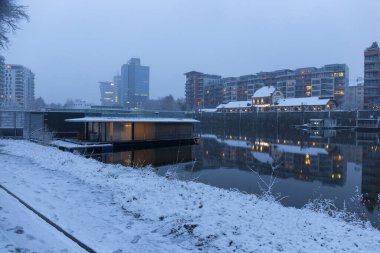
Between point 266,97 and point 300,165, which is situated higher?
point 266,97

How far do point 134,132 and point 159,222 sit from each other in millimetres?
30514

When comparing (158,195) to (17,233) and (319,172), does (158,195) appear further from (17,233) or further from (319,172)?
(319,172)

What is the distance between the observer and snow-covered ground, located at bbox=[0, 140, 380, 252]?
19.4 ft

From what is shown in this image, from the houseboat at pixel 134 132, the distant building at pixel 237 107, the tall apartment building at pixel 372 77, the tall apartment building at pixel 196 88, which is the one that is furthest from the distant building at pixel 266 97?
the houseboat at pixel 134 132

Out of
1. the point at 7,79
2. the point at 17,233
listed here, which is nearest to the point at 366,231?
the point at 17,233

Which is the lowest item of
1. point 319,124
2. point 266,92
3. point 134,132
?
point 134,132

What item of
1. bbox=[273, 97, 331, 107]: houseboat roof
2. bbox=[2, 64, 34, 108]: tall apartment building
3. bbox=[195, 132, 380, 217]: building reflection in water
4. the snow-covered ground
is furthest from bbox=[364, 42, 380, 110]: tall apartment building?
bbox=[2, 64, 34, 108]: tall apartment building

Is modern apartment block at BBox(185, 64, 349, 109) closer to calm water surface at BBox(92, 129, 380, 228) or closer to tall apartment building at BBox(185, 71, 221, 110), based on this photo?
tall apartment building at BBox(185, 71, 221, 110)

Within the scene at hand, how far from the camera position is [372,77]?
3049 inches

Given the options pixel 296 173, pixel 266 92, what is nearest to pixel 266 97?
pixel 266 92

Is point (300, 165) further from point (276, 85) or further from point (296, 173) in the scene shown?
point (276, 85)

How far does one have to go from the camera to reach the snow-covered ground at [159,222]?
592 cm

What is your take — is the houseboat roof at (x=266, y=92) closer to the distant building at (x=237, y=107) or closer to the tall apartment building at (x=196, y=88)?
the distant building at (x=237, y=107)

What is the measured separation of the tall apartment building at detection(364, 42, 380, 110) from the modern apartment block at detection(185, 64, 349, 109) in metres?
11.8
